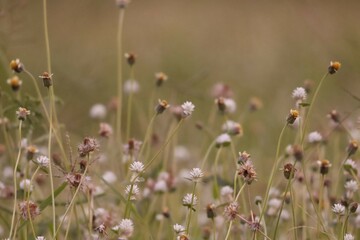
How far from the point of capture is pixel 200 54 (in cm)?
461

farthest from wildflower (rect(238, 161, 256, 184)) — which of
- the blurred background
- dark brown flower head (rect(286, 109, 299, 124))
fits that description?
the blurred background

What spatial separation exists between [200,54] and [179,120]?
2.57 meters

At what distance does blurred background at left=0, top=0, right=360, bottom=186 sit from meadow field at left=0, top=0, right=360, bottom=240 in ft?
0.04

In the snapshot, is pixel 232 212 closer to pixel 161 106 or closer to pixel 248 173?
pixel 248 173

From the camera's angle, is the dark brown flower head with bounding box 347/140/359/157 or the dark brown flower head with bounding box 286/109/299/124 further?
the dark brown flower head with bounding box 347/140/359/157

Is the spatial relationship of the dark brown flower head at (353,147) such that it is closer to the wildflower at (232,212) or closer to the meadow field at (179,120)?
the meadow field at (179,120)

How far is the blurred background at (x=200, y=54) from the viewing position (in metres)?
3.11

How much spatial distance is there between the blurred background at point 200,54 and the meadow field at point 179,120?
1 centimetres

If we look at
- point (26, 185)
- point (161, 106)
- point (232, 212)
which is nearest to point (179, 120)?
point (161, 106)

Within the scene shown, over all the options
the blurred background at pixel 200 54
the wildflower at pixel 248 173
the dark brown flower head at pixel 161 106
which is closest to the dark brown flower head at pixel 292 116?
the wildflower at pixel 248 173

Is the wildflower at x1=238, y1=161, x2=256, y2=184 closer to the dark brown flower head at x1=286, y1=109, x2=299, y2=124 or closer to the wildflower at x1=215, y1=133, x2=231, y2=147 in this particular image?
the dark brown flower head at x1=286, y1=109, x2=299, y2=124

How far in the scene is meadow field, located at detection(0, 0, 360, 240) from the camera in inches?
62.7

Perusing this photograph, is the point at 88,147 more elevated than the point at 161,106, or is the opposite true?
the point at 161,106

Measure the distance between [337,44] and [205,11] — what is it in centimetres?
237
